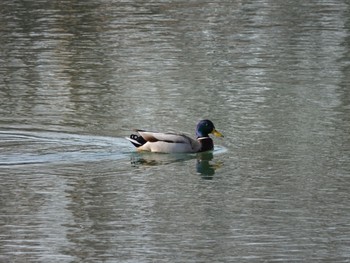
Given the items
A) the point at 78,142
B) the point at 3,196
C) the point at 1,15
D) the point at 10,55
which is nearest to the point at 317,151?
the point at 78,142

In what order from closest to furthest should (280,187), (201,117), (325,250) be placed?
(325,250)
(280,187)
(201,117)

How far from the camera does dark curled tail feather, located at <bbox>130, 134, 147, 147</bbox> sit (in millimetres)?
15672

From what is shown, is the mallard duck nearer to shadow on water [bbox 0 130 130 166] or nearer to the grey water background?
the grey water background

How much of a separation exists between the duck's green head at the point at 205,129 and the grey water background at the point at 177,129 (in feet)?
0.76

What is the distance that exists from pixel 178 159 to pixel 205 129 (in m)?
0.59

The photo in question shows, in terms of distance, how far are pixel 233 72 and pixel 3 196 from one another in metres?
8.50

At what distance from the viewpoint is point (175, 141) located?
1577 cm

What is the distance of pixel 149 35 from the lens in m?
25.7

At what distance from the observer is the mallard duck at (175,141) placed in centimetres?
1571

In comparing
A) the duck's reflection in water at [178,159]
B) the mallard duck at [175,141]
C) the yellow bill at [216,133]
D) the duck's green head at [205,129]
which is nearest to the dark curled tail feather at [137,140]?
the mallard duck at [175,141]

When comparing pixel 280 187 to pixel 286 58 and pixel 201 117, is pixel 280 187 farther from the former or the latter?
pixel 286 58

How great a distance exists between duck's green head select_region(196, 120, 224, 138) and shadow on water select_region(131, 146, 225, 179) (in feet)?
0.66

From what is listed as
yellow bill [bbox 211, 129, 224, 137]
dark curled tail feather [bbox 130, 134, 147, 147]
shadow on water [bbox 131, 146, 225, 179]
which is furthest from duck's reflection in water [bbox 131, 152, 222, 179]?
yellow bill [bbox 211, 129, 224, 137]

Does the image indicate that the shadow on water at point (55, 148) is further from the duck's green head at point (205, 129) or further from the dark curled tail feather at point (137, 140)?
the duck's green head at point (205, 129)
